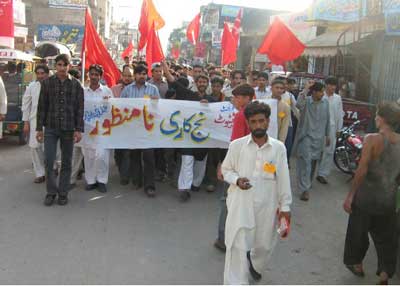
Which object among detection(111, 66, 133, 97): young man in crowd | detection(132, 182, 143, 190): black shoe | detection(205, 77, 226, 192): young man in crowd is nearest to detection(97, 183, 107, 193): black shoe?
detection(132, 182, 143, 190): black shoe

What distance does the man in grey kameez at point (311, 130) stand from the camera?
6895 millimetres

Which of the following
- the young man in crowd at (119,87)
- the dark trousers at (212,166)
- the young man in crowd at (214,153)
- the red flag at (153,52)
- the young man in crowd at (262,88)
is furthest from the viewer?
the red flag at (153,52)

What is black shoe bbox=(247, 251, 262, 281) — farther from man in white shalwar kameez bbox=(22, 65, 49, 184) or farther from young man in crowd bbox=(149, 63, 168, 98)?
young man in crowd bbox=(149, 63, 168, 98)

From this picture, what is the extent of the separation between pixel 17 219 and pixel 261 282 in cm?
290

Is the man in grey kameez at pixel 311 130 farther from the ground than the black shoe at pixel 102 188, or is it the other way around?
the man in grey kameez at pixel 311 130

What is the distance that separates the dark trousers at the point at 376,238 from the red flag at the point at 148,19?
540cm

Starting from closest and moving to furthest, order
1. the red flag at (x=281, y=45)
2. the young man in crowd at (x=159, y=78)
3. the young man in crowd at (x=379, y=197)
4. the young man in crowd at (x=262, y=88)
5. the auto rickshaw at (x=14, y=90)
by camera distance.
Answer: the young man in crowd at (x=379, y=197), the young man in crowd at (x=262, y=88), the young man in crowd at (x=159, y=78), the red flag at (x=281, y=45), the auto rickshaw at (x=14, y=90)

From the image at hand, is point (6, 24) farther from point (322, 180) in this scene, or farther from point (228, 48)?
point (322, 180)

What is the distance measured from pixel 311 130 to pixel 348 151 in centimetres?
172

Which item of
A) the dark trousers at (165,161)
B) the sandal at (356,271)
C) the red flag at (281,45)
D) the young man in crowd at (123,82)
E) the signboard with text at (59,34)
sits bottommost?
the sandal at (356,271)

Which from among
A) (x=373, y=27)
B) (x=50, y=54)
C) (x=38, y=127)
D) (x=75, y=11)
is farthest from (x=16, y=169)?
(x=75, y=11)

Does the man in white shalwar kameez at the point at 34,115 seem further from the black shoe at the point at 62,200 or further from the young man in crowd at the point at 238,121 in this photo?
the young man in crowd at the point at 238,121

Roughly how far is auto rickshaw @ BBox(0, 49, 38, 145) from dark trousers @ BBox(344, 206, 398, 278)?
23.6ft

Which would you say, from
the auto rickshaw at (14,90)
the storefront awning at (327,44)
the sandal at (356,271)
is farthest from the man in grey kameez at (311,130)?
the storefront awning at (327,44)
